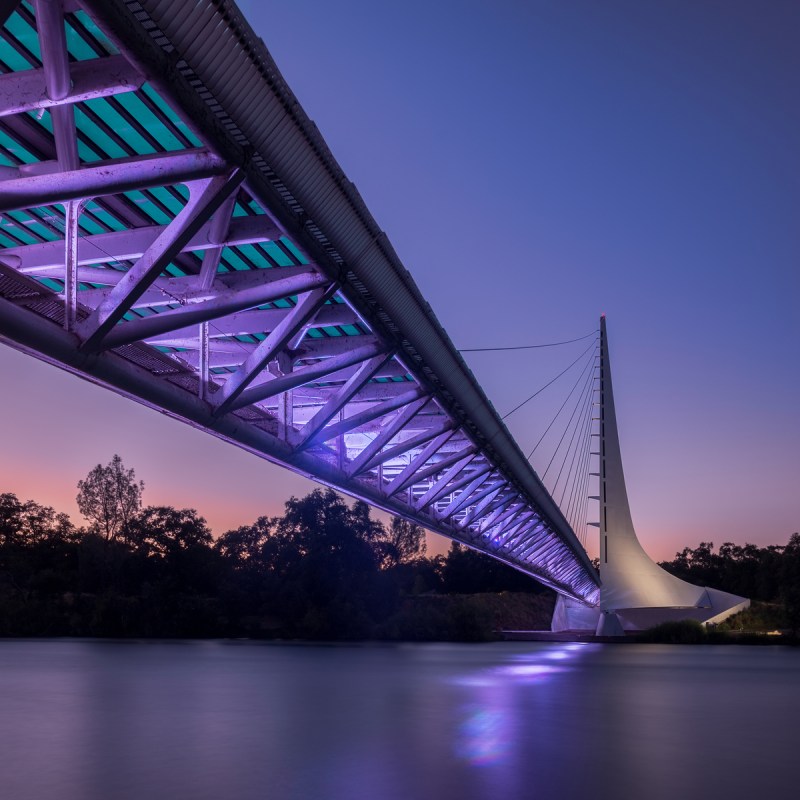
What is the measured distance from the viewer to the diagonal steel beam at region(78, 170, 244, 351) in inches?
375

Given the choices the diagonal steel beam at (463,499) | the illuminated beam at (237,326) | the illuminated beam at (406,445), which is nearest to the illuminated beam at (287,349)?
the illuminated beam at (237,326)

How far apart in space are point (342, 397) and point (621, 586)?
78.2m

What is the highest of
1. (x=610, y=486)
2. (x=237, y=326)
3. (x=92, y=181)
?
(x=610, y=486)

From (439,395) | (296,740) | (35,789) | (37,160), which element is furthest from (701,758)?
(37,160)

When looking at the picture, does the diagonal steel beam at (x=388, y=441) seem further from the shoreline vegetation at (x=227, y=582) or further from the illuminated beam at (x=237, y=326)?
the shoreline vegetation at (x=227, y=582)

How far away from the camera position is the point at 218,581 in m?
92.1

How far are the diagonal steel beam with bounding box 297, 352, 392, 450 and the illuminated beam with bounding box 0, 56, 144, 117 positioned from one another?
8.77 meters

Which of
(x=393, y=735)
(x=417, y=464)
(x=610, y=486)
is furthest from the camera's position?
(x=610, y=486)

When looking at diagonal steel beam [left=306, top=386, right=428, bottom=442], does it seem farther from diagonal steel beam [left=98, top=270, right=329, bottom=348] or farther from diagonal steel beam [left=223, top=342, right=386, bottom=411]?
diagonal steel beam [left=98, top=270, right=329, bottom=348]

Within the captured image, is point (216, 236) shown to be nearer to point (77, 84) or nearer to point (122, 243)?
point (122, 243)

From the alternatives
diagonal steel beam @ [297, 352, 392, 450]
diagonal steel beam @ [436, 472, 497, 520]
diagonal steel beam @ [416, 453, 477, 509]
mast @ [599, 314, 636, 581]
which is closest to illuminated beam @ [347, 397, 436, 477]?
diagonal steel beam @ [297, 352, 392, 450]

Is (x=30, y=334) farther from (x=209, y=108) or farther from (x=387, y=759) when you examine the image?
(x=387, y=759)

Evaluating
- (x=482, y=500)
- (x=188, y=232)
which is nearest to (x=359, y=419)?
(x=188, y=232)

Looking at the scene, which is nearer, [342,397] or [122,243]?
[122,243]
